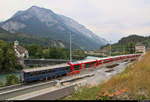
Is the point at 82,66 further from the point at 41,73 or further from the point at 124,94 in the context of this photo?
the point at 124,94

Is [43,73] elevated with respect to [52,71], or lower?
lower

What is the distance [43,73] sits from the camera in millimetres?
19000

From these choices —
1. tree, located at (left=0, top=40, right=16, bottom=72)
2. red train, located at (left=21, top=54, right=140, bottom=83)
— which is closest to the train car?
red train, located at (left=21, top=54, right=140, bottom=83)

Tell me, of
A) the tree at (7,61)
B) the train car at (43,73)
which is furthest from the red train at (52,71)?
the tree at (7,61)

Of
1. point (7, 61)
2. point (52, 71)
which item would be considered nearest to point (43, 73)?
point (52, 71)

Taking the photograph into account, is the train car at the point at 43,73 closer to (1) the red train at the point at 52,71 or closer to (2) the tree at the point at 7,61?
(1) the red train at the point at 52,71

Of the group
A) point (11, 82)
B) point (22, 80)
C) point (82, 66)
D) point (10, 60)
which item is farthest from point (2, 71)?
point (82, 66)

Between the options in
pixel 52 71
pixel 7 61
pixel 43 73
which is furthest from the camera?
pixel 7 61

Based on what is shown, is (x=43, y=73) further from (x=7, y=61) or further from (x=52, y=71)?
(x=7, y=61)

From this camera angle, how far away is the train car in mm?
17594

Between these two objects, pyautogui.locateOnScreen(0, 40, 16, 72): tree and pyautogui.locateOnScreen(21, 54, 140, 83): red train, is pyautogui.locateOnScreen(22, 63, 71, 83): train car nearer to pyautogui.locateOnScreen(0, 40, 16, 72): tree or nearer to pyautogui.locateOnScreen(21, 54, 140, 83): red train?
pyautogui.locateOnScreen(21, 54, 140, 83): red train

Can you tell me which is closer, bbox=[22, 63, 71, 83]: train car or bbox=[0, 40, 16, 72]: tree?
bbox=[22, 63, 71, 83]: train car

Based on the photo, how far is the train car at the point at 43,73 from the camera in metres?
17.6

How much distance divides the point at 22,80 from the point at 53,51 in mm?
58589
